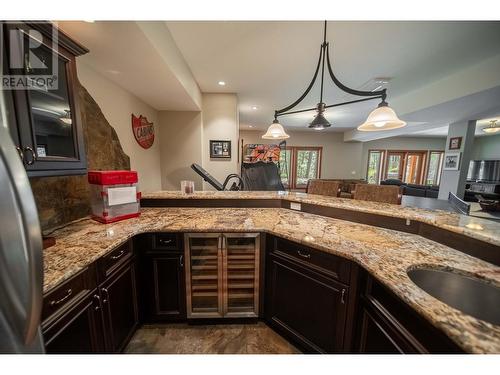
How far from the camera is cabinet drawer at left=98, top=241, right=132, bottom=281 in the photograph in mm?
1081

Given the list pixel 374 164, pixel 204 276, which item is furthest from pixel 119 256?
pixel 374 164

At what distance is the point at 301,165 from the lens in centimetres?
776

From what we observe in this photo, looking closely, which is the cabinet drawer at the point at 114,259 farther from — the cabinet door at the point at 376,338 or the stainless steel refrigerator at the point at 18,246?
the cabinet door at the point at 376,338

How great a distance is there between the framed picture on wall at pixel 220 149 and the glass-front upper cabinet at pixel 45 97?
243 centimetres

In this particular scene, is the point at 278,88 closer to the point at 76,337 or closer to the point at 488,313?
the point at 488,313

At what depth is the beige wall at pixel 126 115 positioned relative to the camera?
1.83 metres

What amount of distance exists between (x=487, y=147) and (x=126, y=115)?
12360mm

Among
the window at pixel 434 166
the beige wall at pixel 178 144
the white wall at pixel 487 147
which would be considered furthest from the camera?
the window at pixel 434 166

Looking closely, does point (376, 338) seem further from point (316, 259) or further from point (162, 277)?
point (162, 277)

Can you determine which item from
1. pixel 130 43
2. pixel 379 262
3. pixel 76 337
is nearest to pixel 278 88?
pixel 130 43

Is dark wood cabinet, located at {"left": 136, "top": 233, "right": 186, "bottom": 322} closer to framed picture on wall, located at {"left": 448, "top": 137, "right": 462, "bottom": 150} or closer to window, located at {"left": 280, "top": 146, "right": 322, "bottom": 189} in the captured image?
framed picture on wall, located at {"left": 448, "top": 137, "right": 462, "bottom": 150}

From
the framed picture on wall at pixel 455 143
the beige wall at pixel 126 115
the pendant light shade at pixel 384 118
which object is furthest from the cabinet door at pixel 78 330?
the framed picture on wall at pixel 455 143

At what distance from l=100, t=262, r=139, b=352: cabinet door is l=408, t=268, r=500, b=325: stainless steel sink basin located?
172cm

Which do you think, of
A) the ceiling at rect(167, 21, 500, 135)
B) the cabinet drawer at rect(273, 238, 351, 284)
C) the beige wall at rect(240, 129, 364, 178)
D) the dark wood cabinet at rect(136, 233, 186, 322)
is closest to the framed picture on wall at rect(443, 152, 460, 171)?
the ceiling at rect(167, 21, 500, 135)
